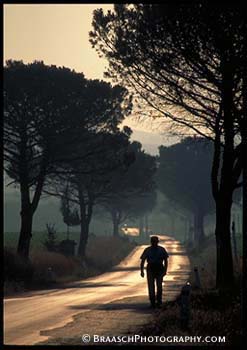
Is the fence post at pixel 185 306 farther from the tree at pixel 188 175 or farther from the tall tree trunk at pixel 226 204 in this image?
the tree at pixel 188 175

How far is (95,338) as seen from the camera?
47.6ft

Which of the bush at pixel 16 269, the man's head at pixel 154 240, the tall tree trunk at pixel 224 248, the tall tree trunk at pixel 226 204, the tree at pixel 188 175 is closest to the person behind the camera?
the man's head at pixel 154 240

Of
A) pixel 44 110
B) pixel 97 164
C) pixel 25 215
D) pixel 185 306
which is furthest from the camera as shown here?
pixel 97 164

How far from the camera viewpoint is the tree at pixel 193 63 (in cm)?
2127

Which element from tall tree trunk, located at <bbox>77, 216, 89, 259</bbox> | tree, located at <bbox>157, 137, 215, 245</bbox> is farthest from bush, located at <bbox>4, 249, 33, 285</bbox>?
tree, located at <bbox>157, 137, 215, 245</bbox>

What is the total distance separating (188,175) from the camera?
10856 centimetres

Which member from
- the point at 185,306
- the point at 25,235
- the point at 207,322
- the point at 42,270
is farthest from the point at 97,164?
the point at 185,306

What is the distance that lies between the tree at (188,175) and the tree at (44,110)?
61873 millimetres

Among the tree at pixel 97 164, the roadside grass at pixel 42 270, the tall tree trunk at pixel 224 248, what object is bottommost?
the roadside grass at pixel 42 270

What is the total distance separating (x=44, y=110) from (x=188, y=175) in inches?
2663

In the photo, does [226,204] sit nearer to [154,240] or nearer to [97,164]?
[154,240]

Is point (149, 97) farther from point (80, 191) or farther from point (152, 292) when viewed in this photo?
point (80, 191)

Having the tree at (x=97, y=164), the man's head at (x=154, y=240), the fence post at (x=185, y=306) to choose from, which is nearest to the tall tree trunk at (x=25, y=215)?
the tree at (x=97, y=164)

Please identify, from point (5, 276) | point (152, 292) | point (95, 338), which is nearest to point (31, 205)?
point (5, 276)
